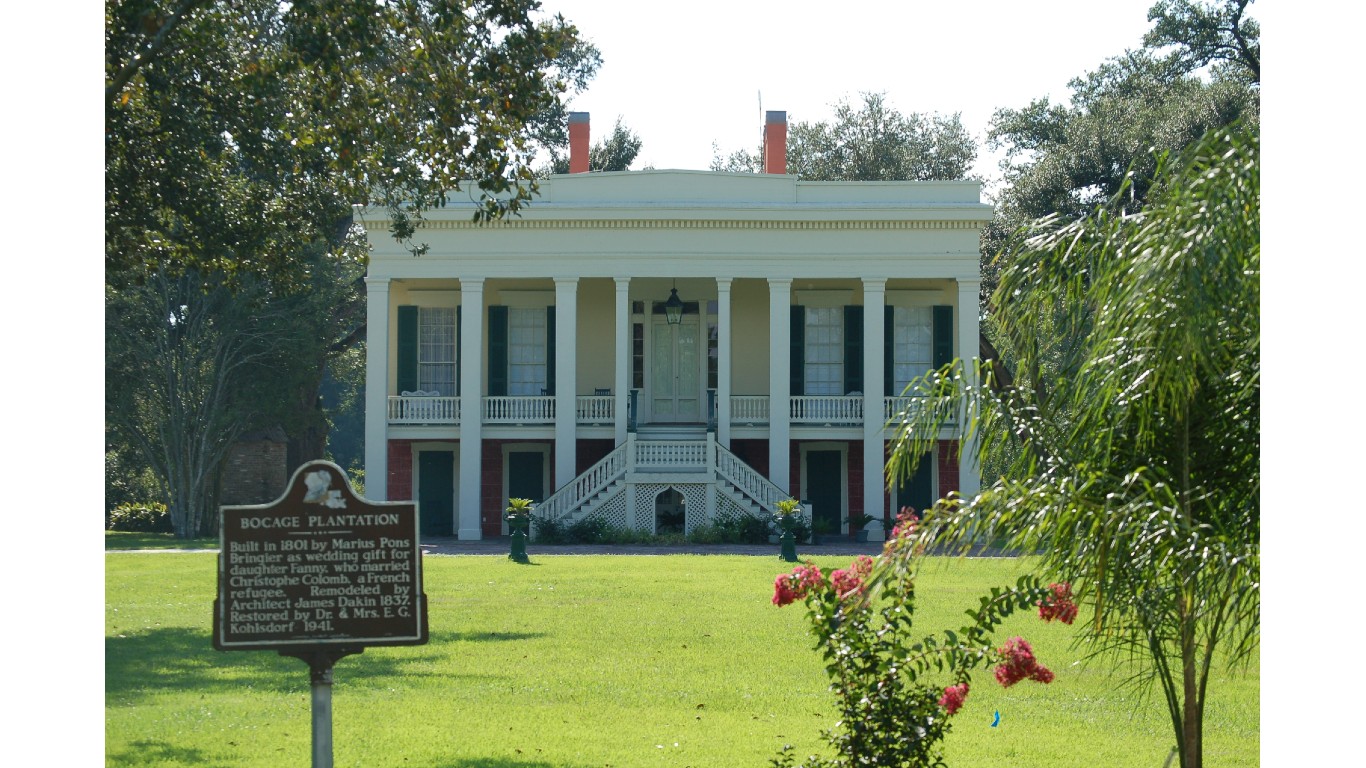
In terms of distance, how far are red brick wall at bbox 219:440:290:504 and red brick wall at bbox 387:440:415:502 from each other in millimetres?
9492

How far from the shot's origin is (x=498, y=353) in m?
29.8

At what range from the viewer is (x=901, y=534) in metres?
6.53

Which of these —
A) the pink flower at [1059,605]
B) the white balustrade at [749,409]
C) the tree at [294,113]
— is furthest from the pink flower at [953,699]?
the white balustrade at [749,409]

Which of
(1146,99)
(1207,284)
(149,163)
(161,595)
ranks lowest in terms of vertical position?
(161,595)

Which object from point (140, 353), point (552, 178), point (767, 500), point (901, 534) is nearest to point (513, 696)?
point (901, 534)

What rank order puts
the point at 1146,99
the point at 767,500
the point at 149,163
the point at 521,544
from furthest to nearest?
the point at 1146,99
the point at 767,500
the point at 521,544
the point at 149,163

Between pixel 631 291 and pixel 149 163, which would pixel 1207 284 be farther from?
pixel 631 291

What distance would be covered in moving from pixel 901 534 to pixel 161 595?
1287 centimetres

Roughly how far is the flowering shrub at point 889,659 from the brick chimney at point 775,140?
25.3m

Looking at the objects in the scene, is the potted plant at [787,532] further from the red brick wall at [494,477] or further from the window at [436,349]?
the window at [436,349]

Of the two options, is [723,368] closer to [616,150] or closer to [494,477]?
[494,477]

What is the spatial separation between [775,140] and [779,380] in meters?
6.41

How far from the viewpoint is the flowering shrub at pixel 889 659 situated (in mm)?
6844

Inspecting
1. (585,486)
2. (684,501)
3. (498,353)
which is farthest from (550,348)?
(684,501)
